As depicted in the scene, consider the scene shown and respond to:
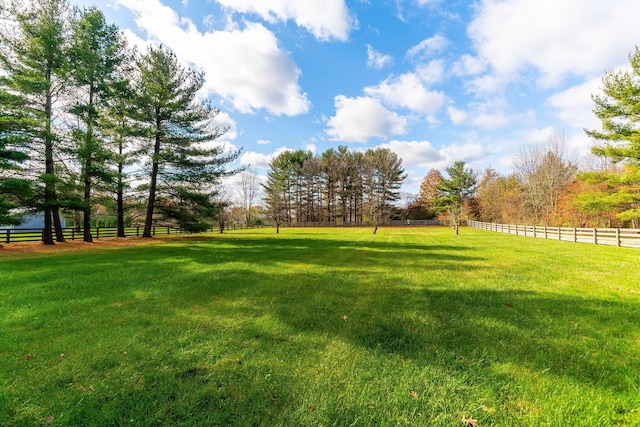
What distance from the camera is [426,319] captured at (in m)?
4.09

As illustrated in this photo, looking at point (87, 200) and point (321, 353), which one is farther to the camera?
point (87, 200)

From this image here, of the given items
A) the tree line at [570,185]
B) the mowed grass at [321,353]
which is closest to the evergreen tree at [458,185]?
the tree line at [570,185]

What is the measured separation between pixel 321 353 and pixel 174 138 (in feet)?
65.3

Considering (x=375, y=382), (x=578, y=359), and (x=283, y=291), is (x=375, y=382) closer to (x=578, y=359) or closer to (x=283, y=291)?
(x=578, y=359)

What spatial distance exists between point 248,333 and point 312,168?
4787 centimetres

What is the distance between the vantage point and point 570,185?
2892cm

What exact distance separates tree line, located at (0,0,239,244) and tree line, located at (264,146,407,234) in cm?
3006

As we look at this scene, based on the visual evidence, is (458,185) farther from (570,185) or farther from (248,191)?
(248,191)

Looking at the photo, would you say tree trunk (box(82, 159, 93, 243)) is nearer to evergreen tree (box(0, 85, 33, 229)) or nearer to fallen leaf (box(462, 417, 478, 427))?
evergreen tree (box(0, 85, 33, 229))

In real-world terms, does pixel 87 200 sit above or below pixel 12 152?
below

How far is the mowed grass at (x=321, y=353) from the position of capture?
7.23ft

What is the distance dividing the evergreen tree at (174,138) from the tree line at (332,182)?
29589 millimetres

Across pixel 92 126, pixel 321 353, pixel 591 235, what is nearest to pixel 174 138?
pixel 92 126

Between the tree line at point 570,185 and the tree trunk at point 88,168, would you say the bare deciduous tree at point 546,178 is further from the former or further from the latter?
the tree trunk at point 88,168
